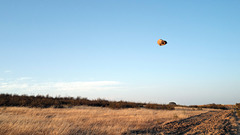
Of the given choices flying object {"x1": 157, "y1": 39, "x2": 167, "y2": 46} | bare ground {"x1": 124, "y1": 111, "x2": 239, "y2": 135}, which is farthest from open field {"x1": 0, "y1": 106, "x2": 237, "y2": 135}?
flying object {"x1": 157, "y1": 39, "x2": 167, "y2": 46}

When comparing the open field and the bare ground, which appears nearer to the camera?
the open field

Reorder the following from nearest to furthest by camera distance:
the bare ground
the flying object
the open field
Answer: the open field
the bare ground
the flying object

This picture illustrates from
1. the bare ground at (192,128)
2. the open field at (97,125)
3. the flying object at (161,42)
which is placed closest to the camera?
the open field at (97,125)

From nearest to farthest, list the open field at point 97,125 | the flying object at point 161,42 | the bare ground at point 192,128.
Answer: the open field at point 97,125 < the bare ground at point 192,128 < the flying object at point 161,42

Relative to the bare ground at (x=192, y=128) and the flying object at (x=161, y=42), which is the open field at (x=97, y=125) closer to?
the bare ground at (x=192, y=128)

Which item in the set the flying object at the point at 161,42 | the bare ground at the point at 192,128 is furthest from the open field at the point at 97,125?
the flying object at the point at 161,42

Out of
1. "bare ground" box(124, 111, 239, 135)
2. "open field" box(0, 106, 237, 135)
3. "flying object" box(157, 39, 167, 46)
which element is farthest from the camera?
"flying object" box(157, 39, 167, 46)

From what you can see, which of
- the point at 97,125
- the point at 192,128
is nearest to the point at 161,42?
the point at 192,128

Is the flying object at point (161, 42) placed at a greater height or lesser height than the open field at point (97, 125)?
greater

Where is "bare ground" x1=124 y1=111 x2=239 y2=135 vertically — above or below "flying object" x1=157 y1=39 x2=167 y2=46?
below

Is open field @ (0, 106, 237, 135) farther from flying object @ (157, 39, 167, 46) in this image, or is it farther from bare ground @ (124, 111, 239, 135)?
flying object @ (157, 39, 167, 46)

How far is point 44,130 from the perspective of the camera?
771 centimetres

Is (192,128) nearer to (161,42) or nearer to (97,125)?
(97,125)

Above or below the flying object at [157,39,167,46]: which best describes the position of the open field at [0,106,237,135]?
below
